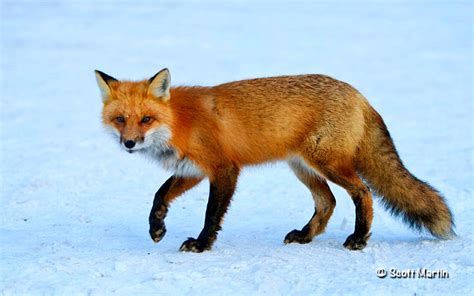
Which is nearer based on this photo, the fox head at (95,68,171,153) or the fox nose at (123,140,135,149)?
the fox nose at (123,140,135,149)

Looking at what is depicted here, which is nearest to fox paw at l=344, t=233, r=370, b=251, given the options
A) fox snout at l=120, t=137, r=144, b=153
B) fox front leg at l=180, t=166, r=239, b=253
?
fox front leg at l=180, t=166, r=239, b=253

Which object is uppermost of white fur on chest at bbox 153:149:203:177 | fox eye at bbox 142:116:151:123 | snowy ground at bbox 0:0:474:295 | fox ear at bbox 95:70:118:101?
fox ear at bbox 95:70:118:101

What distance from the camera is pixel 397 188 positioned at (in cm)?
596

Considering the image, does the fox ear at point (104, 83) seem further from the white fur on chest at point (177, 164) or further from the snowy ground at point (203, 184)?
the snowy ground at point (203, 184)

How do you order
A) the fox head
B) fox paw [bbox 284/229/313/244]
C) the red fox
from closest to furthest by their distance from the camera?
the fox head < the red fox < fox paw [bbox 284/229/313/244]

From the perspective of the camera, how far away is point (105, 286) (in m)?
4.79

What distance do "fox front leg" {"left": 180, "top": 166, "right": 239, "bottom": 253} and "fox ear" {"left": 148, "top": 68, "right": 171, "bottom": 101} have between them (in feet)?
2.55

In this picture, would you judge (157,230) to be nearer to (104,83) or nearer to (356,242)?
(104,83)

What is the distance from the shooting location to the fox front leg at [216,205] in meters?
5.64

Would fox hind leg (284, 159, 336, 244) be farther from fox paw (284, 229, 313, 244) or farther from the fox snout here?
the fox snout

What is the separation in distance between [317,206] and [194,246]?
4.40ft

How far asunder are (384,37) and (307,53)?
356 centimetres

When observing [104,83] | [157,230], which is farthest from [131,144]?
[157,230]

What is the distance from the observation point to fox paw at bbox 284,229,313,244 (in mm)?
6211
